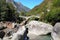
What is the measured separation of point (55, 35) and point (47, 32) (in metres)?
6.15

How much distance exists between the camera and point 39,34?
105ft

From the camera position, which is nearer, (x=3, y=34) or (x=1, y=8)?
(x=3, y=34)

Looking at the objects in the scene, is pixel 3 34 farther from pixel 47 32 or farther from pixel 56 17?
pixel 56 17

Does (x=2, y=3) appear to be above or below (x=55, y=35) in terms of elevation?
above

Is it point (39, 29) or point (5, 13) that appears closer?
point (39, 29)

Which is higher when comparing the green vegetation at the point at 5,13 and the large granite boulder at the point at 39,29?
the green vegetation at the point at 5,13

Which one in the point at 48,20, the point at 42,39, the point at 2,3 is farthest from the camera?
the point at 2,3

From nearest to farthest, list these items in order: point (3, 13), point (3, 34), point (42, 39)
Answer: point (3, 34)
point (42, 39)
point (3, 13)

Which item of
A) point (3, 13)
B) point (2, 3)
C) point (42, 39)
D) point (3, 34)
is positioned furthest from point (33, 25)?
point (2, 3)

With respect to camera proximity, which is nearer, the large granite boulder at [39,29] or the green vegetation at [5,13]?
the large granite boulder at [39,29]

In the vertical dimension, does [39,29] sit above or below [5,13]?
below

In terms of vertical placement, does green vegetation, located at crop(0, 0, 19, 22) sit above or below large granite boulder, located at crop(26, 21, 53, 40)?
above

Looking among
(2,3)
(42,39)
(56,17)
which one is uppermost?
(2,3)

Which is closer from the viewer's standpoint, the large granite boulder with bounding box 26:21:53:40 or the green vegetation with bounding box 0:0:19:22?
the large granite boulder with bounding box 26:21:53:40
